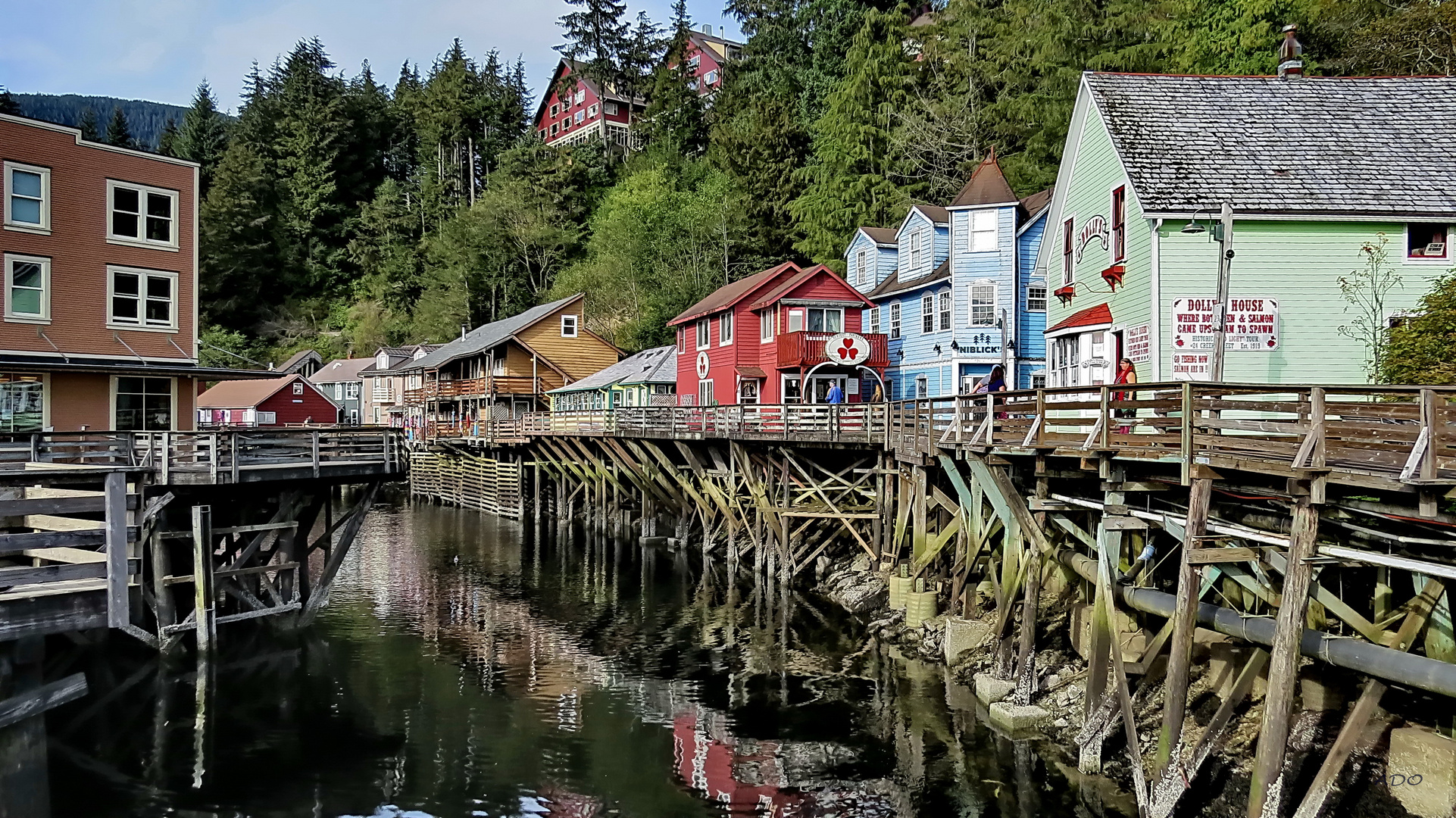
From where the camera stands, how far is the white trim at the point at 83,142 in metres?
20.1

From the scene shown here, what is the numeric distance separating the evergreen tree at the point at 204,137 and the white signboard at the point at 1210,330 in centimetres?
7969

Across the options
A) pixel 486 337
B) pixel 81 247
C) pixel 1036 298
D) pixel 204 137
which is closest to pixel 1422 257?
pixel 1036 298

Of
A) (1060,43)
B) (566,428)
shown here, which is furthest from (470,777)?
(1060,43)

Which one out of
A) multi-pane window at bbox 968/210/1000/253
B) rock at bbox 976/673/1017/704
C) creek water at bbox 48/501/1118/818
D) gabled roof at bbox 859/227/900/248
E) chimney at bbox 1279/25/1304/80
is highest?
chimney at bbox 1279/25/1304/80

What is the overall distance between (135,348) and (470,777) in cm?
1393

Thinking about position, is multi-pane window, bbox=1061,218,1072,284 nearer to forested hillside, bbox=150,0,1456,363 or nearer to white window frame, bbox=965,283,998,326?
white window frame, bbox=965,283,998,326

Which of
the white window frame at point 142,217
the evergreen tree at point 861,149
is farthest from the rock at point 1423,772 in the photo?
the evergreen tree at point 861,149

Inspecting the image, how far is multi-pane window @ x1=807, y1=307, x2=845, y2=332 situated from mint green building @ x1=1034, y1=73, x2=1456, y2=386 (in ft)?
40.8

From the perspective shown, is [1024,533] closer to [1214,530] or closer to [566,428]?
[1214,530]

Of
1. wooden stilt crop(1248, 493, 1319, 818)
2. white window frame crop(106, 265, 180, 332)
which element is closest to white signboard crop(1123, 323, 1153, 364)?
wooden stilt crop(1248, 493, 1319, 818)

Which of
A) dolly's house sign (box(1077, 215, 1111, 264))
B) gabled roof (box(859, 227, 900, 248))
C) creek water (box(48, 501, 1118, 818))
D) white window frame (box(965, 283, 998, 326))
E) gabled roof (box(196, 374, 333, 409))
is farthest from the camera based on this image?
gabled roof (box(196, 374, 333, 409))

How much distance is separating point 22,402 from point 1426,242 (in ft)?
86.6

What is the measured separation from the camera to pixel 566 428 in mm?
38469

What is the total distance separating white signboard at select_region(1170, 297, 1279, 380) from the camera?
1822 centimetres
